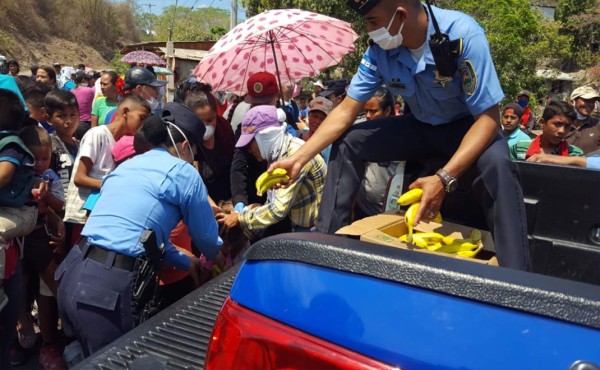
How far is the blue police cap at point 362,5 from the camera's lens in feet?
6.82

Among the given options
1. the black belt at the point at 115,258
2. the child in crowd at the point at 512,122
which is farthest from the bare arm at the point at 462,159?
the child in crowd at the point at 512,122

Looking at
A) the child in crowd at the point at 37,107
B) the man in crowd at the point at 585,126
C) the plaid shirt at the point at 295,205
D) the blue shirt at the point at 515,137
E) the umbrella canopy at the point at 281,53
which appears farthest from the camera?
the man in crowd at the point at 585,126

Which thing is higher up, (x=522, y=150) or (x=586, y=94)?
(x=586, y=94)

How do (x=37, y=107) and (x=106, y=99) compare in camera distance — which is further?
(x=106, y=99)

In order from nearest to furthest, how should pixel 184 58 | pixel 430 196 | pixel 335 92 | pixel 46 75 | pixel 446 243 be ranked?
pixel 430 196 → pixel 446 243 → pixel 335 92 → pixel 46 75 → pixel 184 58

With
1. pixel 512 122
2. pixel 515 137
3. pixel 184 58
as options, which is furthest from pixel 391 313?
pixel 184 58

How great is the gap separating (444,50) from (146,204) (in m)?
1.59

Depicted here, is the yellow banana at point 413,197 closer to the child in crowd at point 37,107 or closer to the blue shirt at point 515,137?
the child in crowd at point 37,107

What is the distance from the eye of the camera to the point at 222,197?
15.1 feet

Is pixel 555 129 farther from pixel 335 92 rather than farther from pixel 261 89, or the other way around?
pixel 335 92

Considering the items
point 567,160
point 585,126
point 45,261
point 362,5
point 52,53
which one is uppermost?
point 362,5

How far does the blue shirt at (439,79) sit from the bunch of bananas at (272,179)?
486mm

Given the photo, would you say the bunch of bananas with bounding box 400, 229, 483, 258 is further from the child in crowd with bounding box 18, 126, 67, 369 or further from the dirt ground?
the dirt ground

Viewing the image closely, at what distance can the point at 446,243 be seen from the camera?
200 cm
